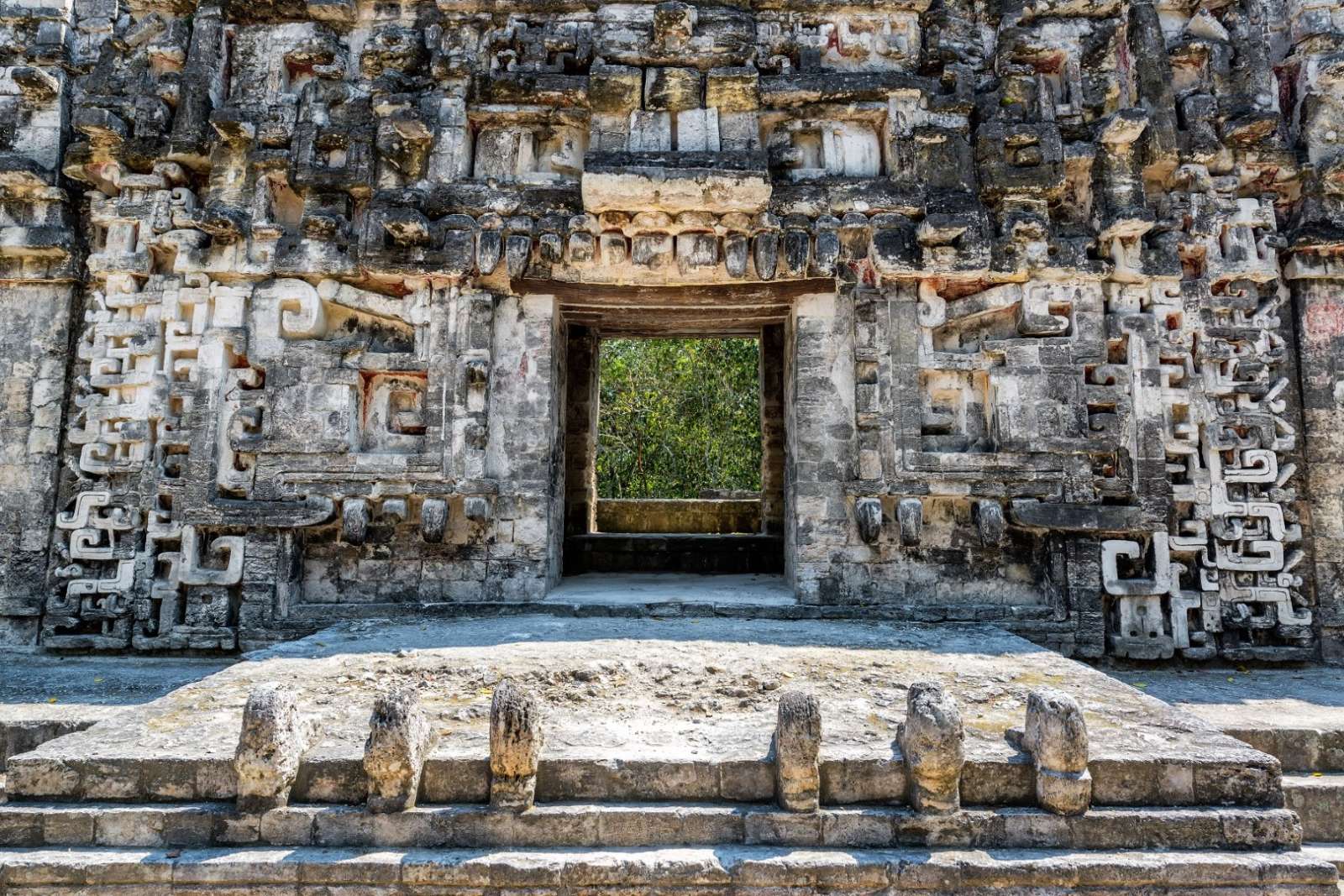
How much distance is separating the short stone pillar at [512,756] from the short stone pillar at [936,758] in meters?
1.69

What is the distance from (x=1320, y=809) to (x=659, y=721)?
11.9ft

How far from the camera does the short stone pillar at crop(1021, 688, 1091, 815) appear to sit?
3.59 m

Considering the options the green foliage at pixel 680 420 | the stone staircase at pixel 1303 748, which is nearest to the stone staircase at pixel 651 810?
the stone staircase at pixel 1303 748

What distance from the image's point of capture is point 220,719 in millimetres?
4195

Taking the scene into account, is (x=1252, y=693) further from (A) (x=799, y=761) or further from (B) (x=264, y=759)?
(B) (x=264, y=759)

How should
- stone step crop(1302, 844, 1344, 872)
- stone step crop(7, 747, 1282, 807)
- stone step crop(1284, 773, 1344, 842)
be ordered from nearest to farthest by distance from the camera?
stone step crop(7, 747, 1282, 807), stone step crop(1302, 844, 1344, 872), stone step crop(1284, 773, 1344, 842)

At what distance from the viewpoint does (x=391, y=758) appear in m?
3.57

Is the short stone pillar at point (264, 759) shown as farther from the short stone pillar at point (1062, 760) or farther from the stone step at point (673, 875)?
the short stone pillar at point (1062, 760)

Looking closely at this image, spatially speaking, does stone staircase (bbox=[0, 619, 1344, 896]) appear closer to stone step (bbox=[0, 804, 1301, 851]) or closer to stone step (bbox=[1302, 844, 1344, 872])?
stone step (bbox=[0, 804, 1301, 851])

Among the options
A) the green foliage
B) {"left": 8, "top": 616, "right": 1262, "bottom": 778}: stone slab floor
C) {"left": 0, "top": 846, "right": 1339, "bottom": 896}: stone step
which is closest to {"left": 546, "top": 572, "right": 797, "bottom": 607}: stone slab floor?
{"left": 8, "top": 616, "right": 1262, "bottom": 778}: stone slab floor

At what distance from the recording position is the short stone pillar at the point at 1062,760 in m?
3.59

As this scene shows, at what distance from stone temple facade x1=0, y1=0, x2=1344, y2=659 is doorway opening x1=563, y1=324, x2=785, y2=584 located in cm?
243

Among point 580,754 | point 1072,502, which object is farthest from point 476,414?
point 1072,502

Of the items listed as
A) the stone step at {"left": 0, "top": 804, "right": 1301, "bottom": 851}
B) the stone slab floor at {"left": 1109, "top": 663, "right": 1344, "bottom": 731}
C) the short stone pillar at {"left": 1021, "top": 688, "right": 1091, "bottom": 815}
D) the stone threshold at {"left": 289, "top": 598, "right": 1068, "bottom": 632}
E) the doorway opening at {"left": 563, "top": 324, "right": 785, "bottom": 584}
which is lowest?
the stone step at {"left": 0, "top": 804, "right": 1301, "bottom": 851}
